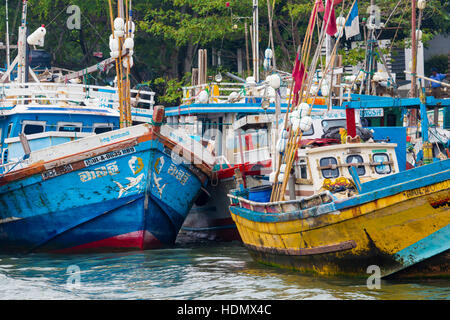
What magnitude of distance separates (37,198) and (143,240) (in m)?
2.35

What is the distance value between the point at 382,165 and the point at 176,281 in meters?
4.01

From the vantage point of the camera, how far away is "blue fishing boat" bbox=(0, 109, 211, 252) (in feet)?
48.6

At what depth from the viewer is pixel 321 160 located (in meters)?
12.5

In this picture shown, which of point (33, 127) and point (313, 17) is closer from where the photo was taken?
point (313, 17)

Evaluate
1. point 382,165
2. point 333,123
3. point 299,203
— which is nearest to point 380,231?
point 299,203

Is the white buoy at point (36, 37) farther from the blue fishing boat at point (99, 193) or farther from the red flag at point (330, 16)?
the red flag at point (330, 16)

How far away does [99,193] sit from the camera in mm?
15086

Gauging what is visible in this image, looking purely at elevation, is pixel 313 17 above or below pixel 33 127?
above

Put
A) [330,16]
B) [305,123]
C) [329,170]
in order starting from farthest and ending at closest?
[330,16] < [329,170] < [305,123]

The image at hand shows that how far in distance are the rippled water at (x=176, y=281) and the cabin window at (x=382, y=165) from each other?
91.8 inches

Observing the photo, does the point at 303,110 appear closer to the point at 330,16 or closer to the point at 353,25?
the point at 330,16

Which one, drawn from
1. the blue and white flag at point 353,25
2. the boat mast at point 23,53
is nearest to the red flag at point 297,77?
the blue and white flag at point 353,25

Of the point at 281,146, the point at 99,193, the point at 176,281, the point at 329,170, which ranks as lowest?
the point at 176,281
